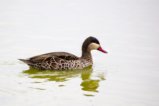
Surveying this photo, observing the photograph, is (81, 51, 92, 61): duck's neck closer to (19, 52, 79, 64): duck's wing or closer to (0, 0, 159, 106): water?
(0, 0, 159, 106): water

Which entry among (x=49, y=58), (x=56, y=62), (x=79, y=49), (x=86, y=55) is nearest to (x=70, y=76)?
(x=56, y=62)

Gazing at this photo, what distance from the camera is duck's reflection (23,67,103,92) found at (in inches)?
544

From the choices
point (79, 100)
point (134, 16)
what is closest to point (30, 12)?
point (134, 16)

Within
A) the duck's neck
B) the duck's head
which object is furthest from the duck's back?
the duck's head

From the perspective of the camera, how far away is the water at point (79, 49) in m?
12.6

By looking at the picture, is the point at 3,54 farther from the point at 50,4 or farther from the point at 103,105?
the point at 50,4

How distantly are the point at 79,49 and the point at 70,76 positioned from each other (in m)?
3.28

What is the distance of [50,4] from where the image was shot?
78.4ft

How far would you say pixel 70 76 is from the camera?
14.5 metres

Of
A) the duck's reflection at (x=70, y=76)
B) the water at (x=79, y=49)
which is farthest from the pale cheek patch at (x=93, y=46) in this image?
the duck's reflection at (x=70, y=76)

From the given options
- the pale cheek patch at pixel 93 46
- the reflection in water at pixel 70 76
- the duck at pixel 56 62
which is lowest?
the reflection in water at pixel 70 76

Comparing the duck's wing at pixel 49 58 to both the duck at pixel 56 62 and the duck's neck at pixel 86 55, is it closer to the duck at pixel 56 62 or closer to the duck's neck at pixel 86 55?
the duck at pixel 56 62

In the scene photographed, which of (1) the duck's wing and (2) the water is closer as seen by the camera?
(2) the water

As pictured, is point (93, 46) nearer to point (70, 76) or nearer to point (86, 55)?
point (86, 55)
